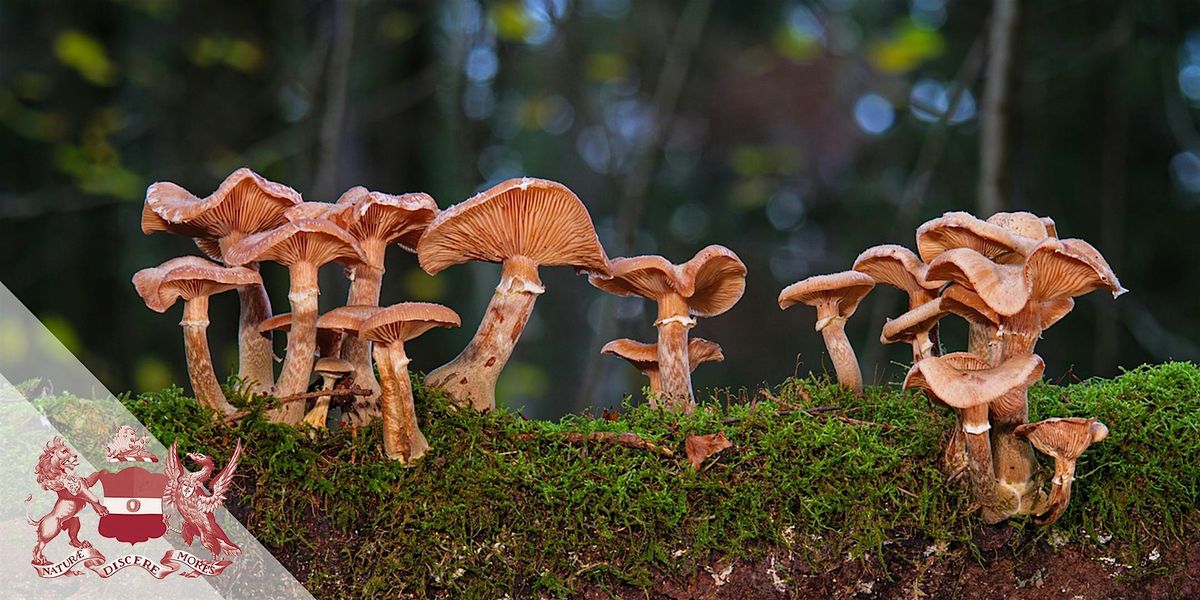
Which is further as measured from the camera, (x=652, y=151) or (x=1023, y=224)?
(x=652, y=151)

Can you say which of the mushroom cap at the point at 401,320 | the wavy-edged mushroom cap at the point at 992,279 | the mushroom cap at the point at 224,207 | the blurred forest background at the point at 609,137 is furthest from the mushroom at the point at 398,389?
the blurred forest background at the point at 609,137

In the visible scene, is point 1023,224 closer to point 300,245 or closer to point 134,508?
point 300,245

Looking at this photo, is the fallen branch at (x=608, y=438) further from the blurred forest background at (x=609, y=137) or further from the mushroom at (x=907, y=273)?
the blurred forest background at (x=609, y=137)

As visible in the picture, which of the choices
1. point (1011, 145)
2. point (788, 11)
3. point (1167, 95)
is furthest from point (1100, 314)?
point (788, 11)

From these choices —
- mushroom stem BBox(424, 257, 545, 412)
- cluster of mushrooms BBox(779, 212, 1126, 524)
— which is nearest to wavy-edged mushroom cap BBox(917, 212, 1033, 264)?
cluster of mushrooms BBox(779, 212, 1126, 524)

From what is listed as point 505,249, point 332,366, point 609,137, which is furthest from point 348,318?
point 609,137

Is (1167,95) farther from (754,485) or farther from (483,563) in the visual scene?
(483,563)

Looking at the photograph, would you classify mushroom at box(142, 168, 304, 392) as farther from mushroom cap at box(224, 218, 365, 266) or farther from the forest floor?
the forest floor
